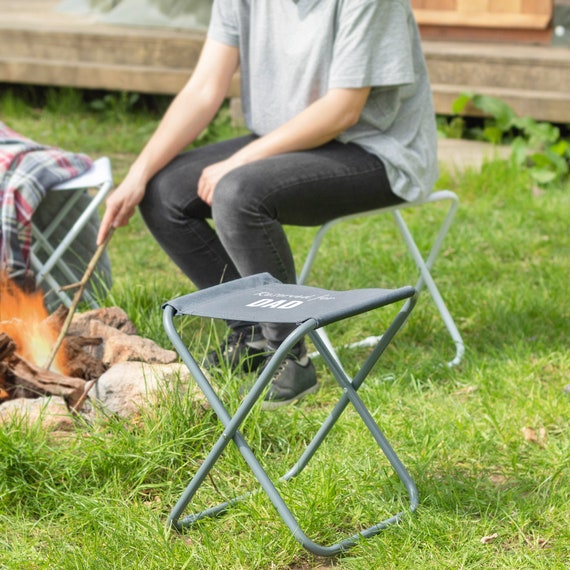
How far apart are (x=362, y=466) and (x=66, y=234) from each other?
1.83 m

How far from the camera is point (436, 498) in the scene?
111 inches

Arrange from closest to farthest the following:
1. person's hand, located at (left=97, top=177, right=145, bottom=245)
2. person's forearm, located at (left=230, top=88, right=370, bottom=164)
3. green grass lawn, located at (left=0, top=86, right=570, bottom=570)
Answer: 1. green grass lawn, located at (left=0, top=86, right=570, bottom=570)
2. person's forearm, located at (left=230, top=88, right=370, bottom=164)
3. person's hand, located at (left=97, top=177, right=145, bottom=245)

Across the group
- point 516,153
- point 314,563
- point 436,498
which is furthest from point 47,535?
point 516,153

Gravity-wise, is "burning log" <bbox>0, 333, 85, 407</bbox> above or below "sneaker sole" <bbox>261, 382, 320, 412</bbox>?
above

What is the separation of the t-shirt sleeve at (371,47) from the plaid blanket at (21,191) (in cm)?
113

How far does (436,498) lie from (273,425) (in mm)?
614

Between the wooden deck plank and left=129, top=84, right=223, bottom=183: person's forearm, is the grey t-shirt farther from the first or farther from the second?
the wooden deck plank

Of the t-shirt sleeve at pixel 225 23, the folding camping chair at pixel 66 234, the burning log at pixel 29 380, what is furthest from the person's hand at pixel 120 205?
the t-shirt sleeve at pixel 225 23

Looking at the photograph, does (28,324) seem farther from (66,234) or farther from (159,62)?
(159,62)

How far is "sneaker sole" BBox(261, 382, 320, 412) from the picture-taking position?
343 cm

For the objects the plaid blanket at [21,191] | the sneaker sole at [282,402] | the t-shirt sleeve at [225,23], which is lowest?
the sneaker sole at [282,402]

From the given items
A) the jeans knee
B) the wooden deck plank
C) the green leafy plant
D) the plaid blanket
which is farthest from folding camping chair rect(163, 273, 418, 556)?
the wooden deck plank

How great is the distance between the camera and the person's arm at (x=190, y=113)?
147 inches

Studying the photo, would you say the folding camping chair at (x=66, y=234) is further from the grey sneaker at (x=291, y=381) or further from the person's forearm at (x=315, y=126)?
the grey sneaker at (x=291, y=381)
